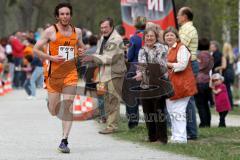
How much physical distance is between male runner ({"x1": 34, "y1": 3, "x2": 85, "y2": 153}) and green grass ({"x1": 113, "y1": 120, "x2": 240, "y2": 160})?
1.48m

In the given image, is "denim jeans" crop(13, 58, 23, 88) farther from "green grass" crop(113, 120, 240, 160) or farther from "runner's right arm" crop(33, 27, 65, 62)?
"runner's right arm" crop(33, 27, 65, 62)

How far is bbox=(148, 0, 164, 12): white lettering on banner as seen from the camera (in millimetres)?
19594

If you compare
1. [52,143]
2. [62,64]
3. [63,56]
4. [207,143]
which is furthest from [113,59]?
[63,56]

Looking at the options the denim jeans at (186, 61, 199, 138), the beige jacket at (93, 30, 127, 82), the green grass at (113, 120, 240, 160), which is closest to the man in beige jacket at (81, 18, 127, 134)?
the beige jacket at (93, 30, 127, 82)

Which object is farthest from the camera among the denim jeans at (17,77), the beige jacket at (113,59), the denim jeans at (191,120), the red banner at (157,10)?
the denim jeans at (17,77)

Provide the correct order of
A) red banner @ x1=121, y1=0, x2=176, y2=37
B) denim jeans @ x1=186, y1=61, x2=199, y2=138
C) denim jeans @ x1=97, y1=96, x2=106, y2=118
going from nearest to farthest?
denim jeans @ x1=186, y1=61, x2=199, y2=138 → denim jeans @ x1=97, y1=96, x2=106, y2=118 → red banner @ x1=121, y1=0, x2=176, y2=37

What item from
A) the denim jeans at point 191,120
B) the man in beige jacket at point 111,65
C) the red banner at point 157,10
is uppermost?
the red banner at point 157,10

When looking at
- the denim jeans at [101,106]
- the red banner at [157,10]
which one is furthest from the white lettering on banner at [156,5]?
the denim jeans at [101,106]

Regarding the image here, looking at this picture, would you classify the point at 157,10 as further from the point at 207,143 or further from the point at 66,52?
the point at 66,52

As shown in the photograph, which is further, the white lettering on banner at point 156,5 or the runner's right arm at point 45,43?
the white lettering on banner at point 156,5

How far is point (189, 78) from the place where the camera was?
553 inches

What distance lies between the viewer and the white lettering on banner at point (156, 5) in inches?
771

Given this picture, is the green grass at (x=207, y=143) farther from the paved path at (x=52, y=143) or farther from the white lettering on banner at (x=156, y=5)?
the white lettering on banner at (x=156, y=5)

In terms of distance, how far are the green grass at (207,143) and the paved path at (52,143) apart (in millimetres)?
277
